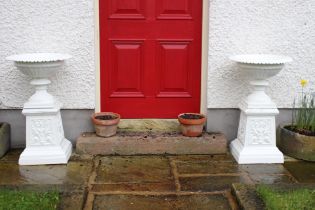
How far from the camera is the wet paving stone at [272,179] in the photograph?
420cm

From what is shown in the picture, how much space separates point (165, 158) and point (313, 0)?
2.33m

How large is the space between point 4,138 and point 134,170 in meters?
1.49

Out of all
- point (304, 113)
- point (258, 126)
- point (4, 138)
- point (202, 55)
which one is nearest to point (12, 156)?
point (4, 138)

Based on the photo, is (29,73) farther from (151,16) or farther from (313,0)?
(313,0)

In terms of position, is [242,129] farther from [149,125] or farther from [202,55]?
[149,125]

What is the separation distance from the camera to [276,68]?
176 inches

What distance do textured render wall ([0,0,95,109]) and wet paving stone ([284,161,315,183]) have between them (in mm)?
2212

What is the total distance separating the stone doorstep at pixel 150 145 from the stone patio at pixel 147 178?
69mm

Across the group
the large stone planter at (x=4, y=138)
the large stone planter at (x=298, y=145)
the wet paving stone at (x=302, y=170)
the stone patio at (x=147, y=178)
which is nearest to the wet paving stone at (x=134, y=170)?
the stone patio at (x=147, y=178)

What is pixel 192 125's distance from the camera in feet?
16.0

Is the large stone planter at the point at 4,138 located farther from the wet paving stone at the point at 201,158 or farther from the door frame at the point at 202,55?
the wet paving stone at the point at 201,158

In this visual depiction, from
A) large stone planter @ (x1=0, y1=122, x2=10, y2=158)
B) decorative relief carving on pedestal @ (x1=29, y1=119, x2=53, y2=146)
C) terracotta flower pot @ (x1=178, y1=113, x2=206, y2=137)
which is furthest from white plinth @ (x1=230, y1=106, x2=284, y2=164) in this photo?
large stone planter @ (x1=0, y1=122, x2=10, y2=158)

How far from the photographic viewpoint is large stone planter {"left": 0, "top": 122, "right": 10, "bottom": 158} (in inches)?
188

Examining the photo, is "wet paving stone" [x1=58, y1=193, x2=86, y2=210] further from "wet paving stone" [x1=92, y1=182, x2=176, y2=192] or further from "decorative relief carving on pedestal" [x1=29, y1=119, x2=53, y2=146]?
"decorative relief carving on pedestal" [x1=29, y1=119, x2=53, y2=146]
